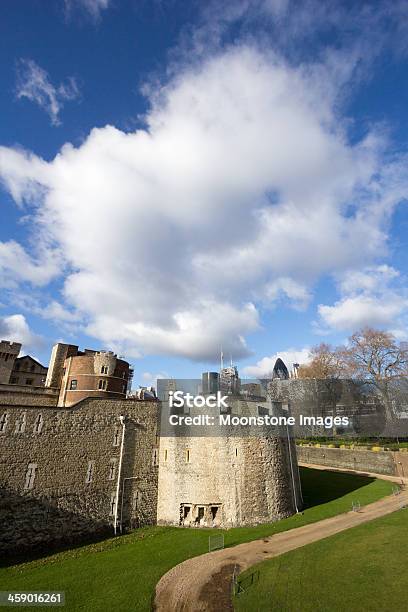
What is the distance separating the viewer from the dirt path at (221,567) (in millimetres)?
14766

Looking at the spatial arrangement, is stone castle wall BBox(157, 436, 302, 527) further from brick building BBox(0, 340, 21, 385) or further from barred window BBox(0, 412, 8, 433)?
brick building BBox(0, 340, 21, 385)

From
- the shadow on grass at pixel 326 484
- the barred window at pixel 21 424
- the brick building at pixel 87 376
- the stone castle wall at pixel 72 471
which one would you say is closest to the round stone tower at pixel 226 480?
the stone castle wall at pixel 72 471

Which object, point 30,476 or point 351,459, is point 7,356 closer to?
point 30,476

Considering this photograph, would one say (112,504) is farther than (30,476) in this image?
Yes

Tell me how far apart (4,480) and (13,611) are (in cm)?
758

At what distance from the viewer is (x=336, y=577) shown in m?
15.5

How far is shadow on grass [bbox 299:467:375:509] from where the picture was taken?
30656mm

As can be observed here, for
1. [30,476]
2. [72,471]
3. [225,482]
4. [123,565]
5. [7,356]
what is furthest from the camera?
[7,356]

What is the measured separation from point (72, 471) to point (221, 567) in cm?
1176

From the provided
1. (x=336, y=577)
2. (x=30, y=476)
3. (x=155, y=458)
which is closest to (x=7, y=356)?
(x=30, y=476)

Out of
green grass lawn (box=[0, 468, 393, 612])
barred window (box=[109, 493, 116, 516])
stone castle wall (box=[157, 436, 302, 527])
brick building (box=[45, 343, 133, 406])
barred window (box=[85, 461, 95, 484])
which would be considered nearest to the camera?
green grass lawn (box=[0, 468, 393, 612])

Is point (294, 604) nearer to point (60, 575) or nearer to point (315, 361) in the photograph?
point (60, 575)

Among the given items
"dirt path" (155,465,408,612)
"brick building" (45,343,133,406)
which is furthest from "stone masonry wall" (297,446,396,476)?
"brick building" (45,343,133,406)

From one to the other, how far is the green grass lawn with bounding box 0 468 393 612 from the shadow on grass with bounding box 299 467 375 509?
6.16 feet
